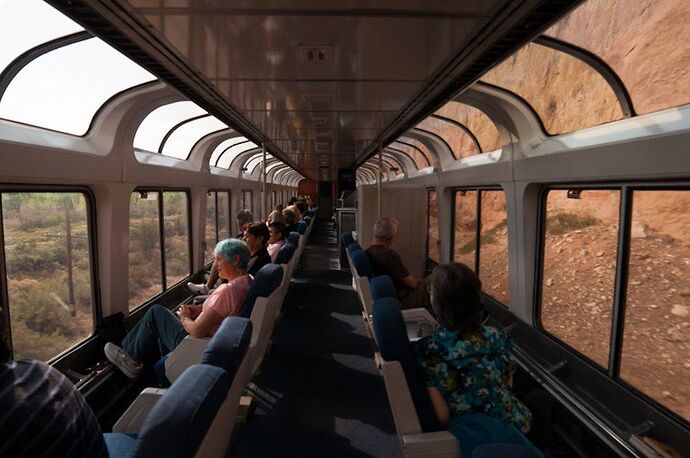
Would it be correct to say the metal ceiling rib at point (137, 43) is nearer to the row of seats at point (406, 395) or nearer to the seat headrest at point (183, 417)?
the seat headrest at point (183, 417)

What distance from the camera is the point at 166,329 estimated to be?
348 centimetres

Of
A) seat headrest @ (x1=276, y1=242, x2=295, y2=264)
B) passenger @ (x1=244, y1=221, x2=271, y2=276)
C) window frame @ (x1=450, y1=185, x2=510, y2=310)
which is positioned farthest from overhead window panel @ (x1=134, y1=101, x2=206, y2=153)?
window frame @ (x1=450, y1=185, x2=510, y2=310)

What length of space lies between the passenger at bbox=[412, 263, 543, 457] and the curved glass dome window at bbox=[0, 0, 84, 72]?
2.51 m

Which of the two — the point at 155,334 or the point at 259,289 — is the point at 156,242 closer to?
the point at 155,334

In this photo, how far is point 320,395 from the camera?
3.73m

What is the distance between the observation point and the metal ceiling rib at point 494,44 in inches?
64.7

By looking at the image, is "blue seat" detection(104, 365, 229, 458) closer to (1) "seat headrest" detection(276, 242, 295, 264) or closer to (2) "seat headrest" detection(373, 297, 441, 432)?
(2) "seat headrest" detection(373, 297, 441, 432)

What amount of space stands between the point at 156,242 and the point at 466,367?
4653 millimetres

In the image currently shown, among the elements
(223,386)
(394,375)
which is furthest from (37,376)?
(394,375)

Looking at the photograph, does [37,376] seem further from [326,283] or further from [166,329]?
[326,283]

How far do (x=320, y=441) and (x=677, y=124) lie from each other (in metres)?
2.99

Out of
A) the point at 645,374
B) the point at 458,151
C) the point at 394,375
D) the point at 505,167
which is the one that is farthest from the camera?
the point at 645,374

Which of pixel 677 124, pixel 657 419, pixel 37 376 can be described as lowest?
pixel 657 419

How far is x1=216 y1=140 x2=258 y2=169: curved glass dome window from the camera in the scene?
8488mm
